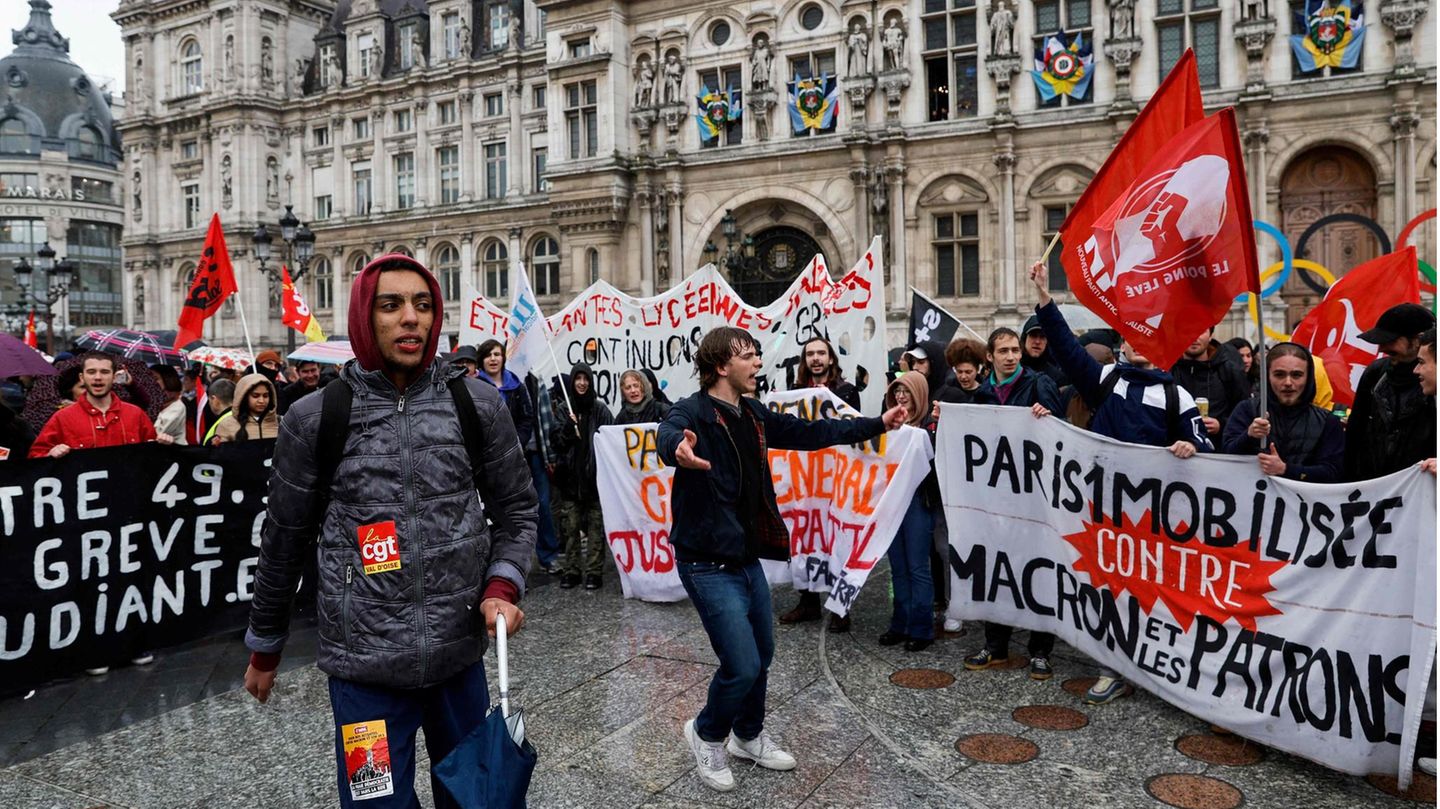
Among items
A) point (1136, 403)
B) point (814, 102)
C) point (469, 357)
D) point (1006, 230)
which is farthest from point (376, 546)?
point (814, 102)

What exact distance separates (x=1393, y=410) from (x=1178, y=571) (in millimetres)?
1326

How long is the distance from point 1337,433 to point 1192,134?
6.39ft

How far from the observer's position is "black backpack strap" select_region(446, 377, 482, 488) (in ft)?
9.95

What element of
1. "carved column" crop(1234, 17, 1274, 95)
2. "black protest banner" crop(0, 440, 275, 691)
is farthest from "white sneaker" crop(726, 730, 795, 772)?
"carved column" crop(1234, 17, 1274, 95)

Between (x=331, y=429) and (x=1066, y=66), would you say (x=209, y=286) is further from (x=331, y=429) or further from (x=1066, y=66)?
(x=1066, y=66)

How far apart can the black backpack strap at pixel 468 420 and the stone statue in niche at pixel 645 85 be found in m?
28.4

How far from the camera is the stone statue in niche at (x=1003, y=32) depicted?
25812mm

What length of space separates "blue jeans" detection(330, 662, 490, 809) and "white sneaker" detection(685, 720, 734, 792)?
1.56 m

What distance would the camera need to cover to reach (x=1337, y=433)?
565 cm

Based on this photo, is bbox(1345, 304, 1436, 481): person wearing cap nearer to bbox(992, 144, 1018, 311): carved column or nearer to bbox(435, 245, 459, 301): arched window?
bbox(992, 144, 1018, 311): carved column

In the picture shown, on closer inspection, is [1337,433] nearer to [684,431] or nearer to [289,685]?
[684,431]

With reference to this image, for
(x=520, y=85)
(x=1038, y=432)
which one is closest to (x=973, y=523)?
(x=1038, y=432)

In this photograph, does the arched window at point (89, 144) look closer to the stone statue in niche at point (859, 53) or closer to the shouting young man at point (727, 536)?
the stone statue in niche at point (859, 53)

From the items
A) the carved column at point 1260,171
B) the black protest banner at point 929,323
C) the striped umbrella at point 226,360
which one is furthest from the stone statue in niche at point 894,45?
the striped umbrella at point 226,360
